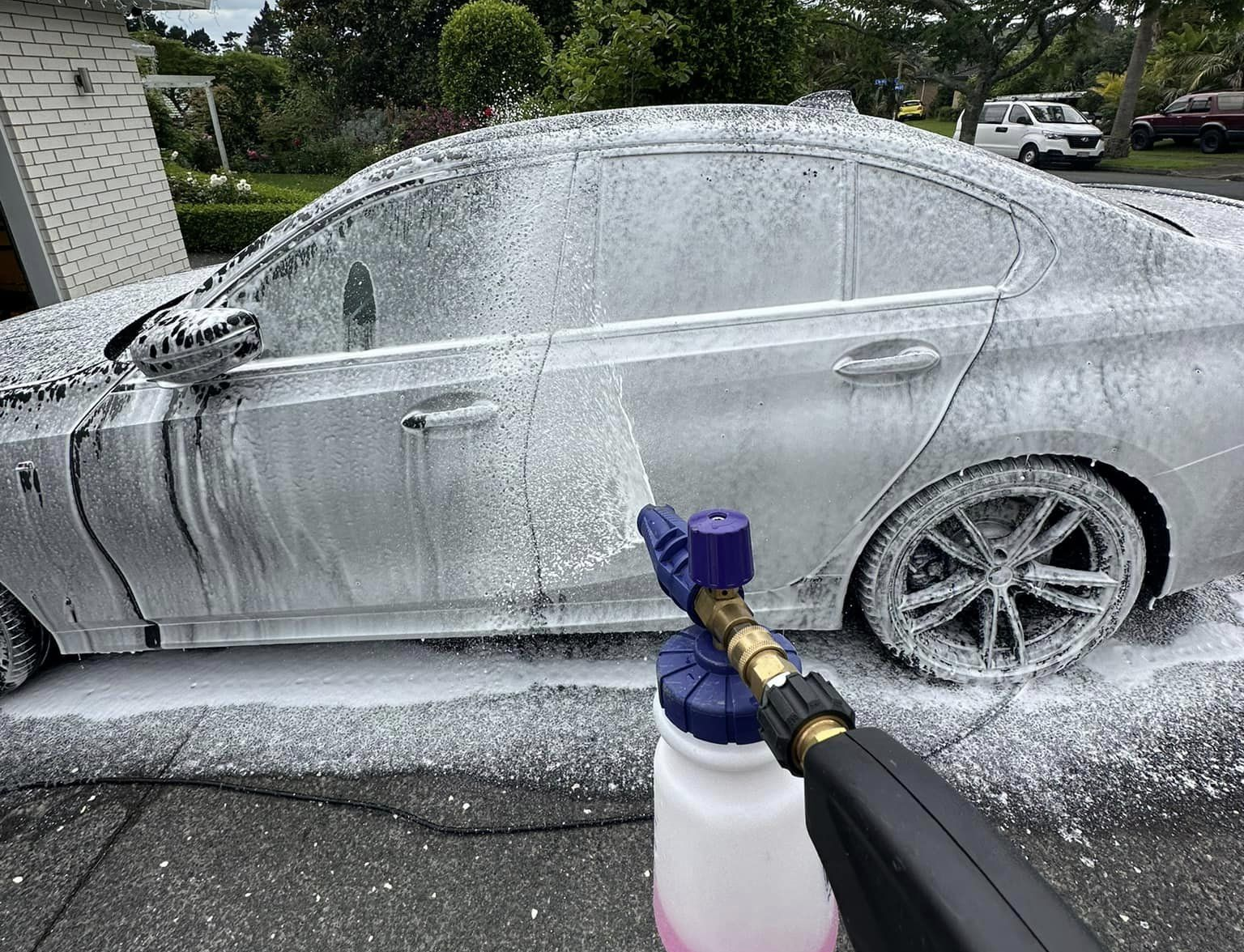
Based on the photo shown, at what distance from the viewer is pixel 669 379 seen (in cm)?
209

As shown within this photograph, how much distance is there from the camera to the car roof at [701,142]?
2088 millimetres

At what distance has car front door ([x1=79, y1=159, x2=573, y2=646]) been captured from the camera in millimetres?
2117

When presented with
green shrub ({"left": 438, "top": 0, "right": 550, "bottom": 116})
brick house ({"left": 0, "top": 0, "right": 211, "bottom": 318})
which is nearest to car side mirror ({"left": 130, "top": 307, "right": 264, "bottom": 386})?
brick house ({"left": 0, "top": 0, "right": 211, "bottom": 318})

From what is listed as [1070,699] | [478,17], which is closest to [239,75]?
[478,17]

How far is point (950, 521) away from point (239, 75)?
25445mm

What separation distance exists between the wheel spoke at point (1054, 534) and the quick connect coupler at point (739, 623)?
1.67 m

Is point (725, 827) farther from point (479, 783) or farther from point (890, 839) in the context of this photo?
point (479, 783)

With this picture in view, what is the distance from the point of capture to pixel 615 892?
72.3 inches

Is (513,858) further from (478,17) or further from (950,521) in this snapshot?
(478,17)

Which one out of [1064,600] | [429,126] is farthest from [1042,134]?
[1064,600]

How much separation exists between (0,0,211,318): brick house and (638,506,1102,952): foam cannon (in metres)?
7.39

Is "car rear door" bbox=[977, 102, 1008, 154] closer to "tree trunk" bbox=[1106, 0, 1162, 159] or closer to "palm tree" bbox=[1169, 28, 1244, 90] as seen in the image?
"tree trunk" bbox=[1106, 0, 1162, 159]

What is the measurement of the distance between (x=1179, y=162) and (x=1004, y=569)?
22.2 m

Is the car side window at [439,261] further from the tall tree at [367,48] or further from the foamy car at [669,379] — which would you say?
the tall tree at [367,48]
